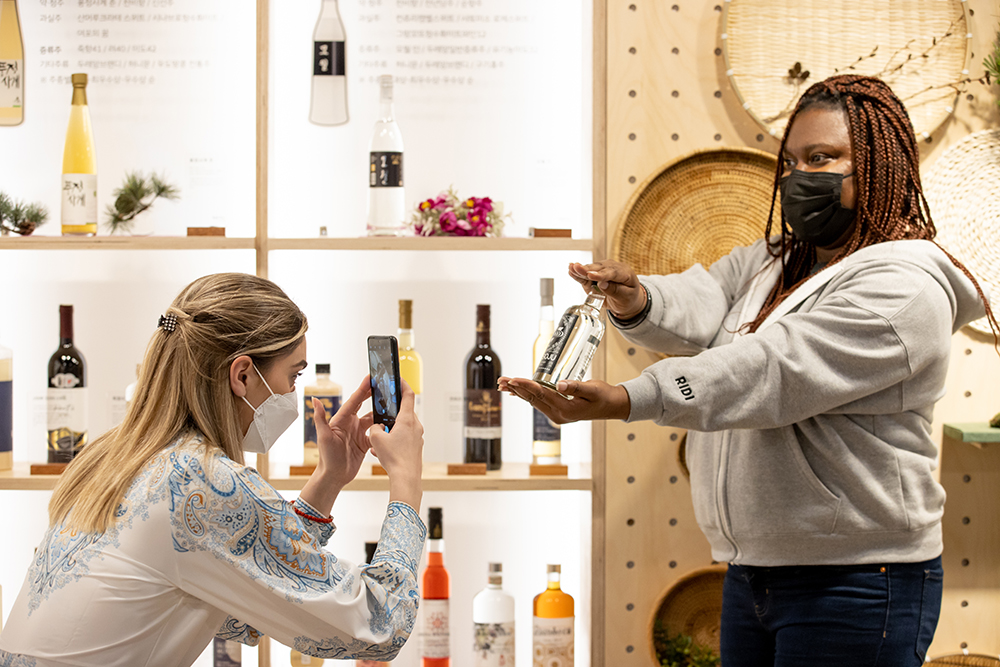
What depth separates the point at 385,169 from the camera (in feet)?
6.40

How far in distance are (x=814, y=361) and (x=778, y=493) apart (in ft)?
0.84

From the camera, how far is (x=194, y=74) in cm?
206

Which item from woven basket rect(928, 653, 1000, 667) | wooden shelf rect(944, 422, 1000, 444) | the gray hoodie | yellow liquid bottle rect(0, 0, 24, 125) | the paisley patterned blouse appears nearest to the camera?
the paisley patterned blouse

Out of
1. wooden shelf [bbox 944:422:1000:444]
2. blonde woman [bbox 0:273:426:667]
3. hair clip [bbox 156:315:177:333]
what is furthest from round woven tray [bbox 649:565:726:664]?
hair clip [bbox 156:315:177:333]

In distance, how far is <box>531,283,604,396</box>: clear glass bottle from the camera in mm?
1287

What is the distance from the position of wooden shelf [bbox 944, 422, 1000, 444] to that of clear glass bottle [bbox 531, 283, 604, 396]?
90cm

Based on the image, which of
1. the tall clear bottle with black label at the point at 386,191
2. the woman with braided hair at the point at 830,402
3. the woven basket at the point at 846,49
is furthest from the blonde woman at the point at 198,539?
the woven basket at the point at 846,49

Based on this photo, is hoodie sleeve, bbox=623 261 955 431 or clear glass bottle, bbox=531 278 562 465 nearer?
hoodie sleeve, bbox=623 261 955 431

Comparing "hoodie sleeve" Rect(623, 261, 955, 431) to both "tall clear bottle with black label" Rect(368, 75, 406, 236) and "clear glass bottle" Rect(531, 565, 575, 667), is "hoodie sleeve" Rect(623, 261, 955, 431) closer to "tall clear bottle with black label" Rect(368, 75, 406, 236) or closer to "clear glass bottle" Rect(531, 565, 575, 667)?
"clear glass bottle" Rect(531, 565, 575, 667)

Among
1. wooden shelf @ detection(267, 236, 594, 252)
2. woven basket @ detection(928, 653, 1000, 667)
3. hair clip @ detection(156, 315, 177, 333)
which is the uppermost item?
wooden shelf @ detection(267, 236, 594, 252)

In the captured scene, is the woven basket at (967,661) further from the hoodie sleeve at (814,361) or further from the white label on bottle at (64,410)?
the white label on bottle at (64,410)

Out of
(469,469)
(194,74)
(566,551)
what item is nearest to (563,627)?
(566,551)

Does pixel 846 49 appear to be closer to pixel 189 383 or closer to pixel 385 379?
pixel 385 379

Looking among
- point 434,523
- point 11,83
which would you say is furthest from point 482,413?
point 11,83
